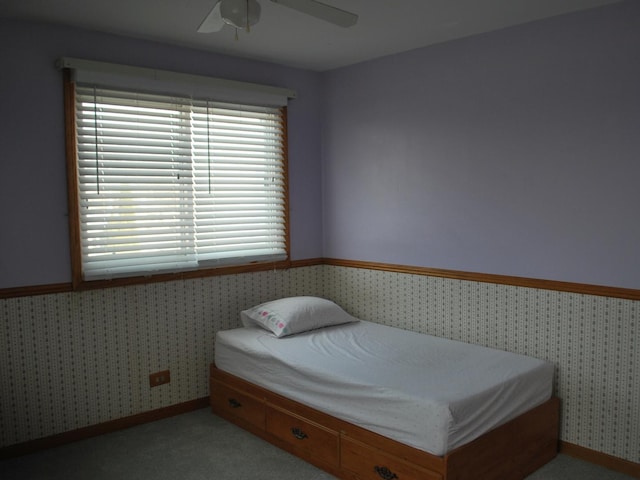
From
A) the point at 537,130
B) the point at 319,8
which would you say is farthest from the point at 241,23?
the point at 537,130

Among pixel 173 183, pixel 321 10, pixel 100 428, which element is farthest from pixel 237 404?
pixel 321 10

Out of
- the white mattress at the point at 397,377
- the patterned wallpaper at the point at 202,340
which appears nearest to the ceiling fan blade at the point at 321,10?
the white mattress at the point at 397,377

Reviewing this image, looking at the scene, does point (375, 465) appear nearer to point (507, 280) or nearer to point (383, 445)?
point (383, 445)

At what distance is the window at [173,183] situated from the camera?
3250 millimetres

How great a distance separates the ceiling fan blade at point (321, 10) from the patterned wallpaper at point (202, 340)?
1817 mm

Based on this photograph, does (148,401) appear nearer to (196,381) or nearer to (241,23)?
(196,381)

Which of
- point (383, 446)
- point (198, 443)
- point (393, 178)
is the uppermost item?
point (393, 178)

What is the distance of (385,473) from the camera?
254 cm

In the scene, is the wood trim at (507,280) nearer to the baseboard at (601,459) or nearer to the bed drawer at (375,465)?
the baseboard at (601,459)

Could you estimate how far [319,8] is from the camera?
2301mm

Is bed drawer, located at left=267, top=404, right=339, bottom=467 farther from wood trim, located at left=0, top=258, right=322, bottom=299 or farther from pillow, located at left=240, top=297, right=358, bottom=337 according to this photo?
wood trim, located at left=0, top=258, right=322, bottom=299

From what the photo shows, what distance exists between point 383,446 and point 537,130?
6.32 feet

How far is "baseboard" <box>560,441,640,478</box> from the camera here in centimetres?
280

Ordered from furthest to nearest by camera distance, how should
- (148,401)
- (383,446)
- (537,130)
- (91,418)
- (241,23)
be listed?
(148,401) → (91,418) → (537,130) → (383,446) → (241,23)
